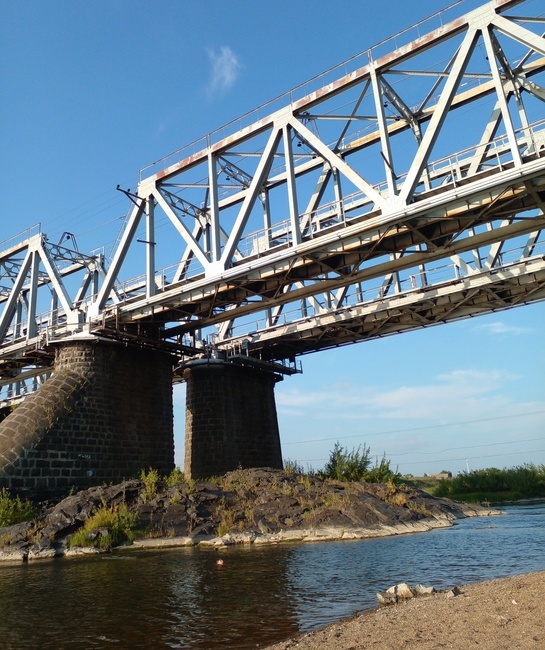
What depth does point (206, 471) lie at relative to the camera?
3475cm

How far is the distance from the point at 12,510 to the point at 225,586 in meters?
14.3

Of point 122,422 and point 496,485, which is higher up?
point 122,422

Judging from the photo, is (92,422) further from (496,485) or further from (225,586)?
(496,485)

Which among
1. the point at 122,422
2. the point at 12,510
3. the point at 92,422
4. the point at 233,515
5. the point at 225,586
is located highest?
the point at 122,422

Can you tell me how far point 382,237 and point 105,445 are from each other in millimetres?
17275

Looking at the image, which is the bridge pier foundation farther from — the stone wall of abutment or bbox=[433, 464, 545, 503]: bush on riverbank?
bbox=[433, 464, 545, 503]: bush on riverbank

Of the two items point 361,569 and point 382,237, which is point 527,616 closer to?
point 361,569

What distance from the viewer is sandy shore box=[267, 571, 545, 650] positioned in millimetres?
6426

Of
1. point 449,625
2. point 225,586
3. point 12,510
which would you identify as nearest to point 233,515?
point 12,510

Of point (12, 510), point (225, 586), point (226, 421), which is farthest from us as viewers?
point (226, 421)

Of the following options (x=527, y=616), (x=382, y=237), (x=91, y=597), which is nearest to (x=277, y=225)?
(x=382, y=237)

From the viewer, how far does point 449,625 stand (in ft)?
23.2

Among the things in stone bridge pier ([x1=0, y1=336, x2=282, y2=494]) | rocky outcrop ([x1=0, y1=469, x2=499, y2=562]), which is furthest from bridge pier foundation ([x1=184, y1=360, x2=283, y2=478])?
rocky outcrop ([x1=0, y1=469, x2=499, y2=562])

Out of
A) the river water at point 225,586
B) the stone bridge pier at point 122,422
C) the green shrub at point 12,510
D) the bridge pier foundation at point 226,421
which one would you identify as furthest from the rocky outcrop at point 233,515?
the bridge pier foundation at point 226,421
